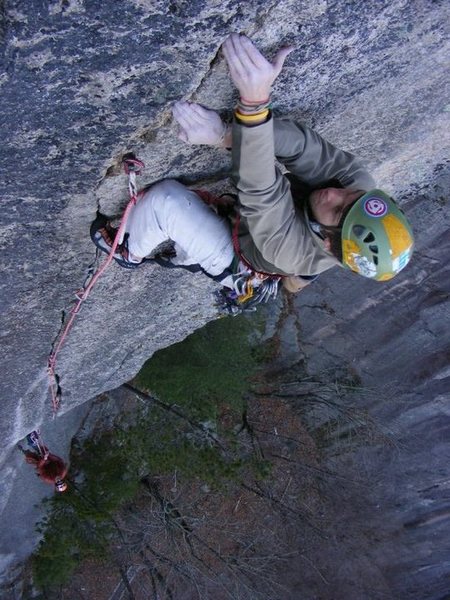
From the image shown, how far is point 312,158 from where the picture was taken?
2160 millimetres

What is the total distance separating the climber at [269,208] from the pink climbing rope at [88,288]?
0.09 m

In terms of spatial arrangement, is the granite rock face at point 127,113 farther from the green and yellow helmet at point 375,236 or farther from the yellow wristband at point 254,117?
the green and yellow helmet at point 375,236

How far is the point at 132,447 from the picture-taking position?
5.04m

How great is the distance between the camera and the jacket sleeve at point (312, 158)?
2.04 m

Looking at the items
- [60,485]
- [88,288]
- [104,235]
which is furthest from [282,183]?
[60,485]

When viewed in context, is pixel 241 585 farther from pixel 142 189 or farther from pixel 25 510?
pixel 142 189

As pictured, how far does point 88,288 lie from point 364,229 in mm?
1170

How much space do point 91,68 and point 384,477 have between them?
17.7 feet

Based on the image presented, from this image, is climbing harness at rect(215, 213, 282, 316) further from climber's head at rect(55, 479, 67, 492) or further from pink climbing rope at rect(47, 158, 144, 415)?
climber's head at rect(55, 479, 67, 492)

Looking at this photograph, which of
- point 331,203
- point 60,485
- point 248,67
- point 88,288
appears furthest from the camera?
point 60,485

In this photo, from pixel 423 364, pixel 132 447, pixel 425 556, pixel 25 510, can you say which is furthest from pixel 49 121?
pixel 425 556

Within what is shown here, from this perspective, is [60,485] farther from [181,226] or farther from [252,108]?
[252,108]

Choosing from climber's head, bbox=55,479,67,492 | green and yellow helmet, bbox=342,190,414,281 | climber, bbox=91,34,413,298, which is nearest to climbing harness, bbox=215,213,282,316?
climber, bbox=91,34,413,298

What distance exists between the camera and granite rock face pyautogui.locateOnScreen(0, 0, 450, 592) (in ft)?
4.90
